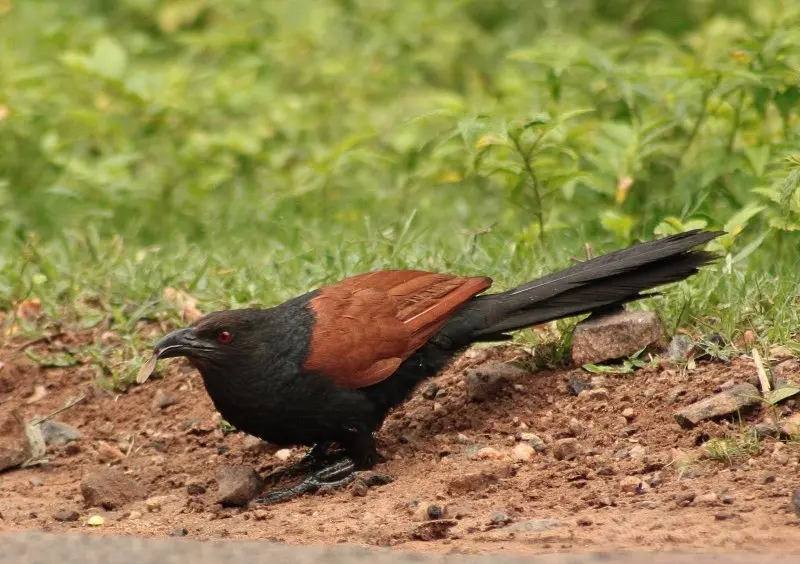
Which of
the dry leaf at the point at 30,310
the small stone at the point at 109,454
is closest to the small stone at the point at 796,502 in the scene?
the small stone at the point at 109,454

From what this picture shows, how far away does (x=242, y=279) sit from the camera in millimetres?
5934

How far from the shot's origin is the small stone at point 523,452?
4.47 m

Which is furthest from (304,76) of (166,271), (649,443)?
(649,443)

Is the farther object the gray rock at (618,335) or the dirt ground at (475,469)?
the gray rock at (618,335)

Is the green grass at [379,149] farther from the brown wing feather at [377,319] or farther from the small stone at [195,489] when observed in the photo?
the small stone at [195,489]

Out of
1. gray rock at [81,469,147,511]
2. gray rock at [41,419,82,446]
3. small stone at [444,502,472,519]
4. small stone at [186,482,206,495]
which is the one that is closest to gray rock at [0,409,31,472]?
gray rock at [41,419,82,446]

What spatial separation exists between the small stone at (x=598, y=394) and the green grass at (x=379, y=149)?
46 cm

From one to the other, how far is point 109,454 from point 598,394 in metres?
1.90

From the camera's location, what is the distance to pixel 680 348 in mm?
4809

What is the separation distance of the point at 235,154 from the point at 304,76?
3.59 ft

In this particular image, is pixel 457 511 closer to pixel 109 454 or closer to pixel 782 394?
pixel 782 394

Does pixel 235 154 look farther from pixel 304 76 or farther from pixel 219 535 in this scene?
pixel 219 535

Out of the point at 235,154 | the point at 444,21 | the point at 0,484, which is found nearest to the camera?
the point at 0,484

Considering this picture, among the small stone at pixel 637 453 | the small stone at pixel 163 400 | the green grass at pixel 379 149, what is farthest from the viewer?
the green grass at pixel 379 149
